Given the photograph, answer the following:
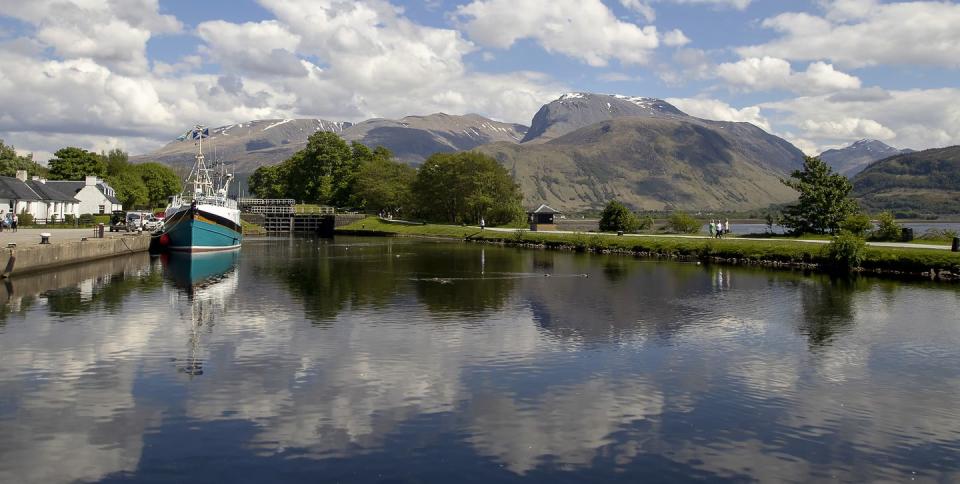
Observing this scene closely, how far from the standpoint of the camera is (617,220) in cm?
11525

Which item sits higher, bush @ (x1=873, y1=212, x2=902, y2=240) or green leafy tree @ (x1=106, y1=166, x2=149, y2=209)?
green leafy tree @ (x1=106, y1=166, x2=149, y2=209)

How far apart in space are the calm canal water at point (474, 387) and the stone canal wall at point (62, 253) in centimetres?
512

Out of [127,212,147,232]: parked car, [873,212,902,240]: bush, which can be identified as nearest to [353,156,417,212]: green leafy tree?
[127,212,147,232]: parked car

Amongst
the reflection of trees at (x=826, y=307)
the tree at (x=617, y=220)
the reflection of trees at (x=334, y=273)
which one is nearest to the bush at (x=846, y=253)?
the reflection of trees at (x=826, y=307)

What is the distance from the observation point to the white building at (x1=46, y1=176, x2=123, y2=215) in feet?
443

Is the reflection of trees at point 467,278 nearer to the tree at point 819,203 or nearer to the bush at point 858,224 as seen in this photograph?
the tree at point 819,203

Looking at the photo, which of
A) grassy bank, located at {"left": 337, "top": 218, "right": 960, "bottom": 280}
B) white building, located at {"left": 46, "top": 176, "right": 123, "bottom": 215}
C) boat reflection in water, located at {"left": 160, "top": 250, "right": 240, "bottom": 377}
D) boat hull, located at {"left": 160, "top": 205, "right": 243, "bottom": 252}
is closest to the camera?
boat reflection in water, located at {"left": 160, "top": 250, "right": 240, "bottom": 377}

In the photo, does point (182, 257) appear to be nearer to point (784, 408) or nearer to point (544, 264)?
point (544, 264)

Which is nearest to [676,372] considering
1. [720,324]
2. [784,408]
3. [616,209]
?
[784,408]

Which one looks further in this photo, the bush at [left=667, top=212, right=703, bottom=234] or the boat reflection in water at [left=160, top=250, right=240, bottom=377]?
the bush at [left=667, top=212, right=703, bottom=234]

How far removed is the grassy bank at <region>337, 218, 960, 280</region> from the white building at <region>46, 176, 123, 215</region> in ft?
230

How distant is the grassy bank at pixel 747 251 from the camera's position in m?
59.6

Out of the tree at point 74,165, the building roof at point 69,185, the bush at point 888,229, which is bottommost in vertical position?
the bush at point 888,229

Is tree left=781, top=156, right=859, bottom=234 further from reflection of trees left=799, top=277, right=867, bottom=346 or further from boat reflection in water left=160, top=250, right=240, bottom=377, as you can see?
boat reflection in water left=160, top=250, right=240, bottom=377
